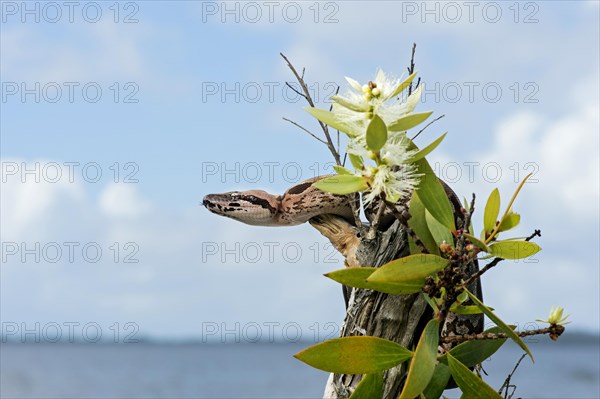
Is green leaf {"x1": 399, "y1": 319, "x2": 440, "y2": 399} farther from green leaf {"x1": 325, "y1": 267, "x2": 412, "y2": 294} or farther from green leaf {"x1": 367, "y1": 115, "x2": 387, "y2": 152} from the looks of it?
green leaf {"x1": 367, "y1": 115, "x2": 387, "y2": 152}

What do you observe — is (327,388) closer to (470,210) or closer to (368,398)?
(368,398)

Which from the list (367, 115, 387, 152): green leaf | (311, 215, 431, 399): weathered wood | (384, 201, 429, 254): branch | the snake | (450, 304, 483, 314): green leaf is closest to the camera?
(367, 115, 387, 152): green leaf

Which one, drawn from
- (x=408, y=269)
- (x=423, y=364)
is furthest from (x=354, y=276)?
(x=423, y=364)

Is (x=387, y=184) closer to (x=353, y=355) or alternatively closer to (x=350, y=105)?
(x=350, y=105)

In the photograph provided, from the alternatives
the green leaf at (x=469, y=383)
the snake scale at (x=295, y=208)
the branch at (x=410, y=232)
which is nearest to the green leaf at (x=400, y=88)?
the branch at (x=410, y=232)

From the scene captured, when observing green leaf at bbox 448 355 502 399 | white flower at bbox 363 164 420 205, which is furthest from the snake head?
white flower at bbox 363 164 420 205

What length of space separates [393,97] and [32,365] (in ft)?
136

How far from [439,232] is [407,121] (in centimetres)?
34

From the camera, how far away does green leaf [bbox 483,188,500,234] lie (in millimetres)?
1736

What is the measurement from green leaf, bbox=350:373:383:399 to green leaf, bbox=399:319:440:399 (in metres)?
0.15

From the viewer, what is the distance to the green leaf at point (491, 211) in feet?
5.70

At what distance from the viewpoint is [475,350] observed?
6.47ft

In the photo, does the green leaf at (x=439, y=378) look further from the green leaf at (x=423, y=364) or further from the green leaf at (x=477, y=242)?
the green leaf at (x=477, y=242)

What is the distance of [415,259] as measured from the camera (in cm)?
168
